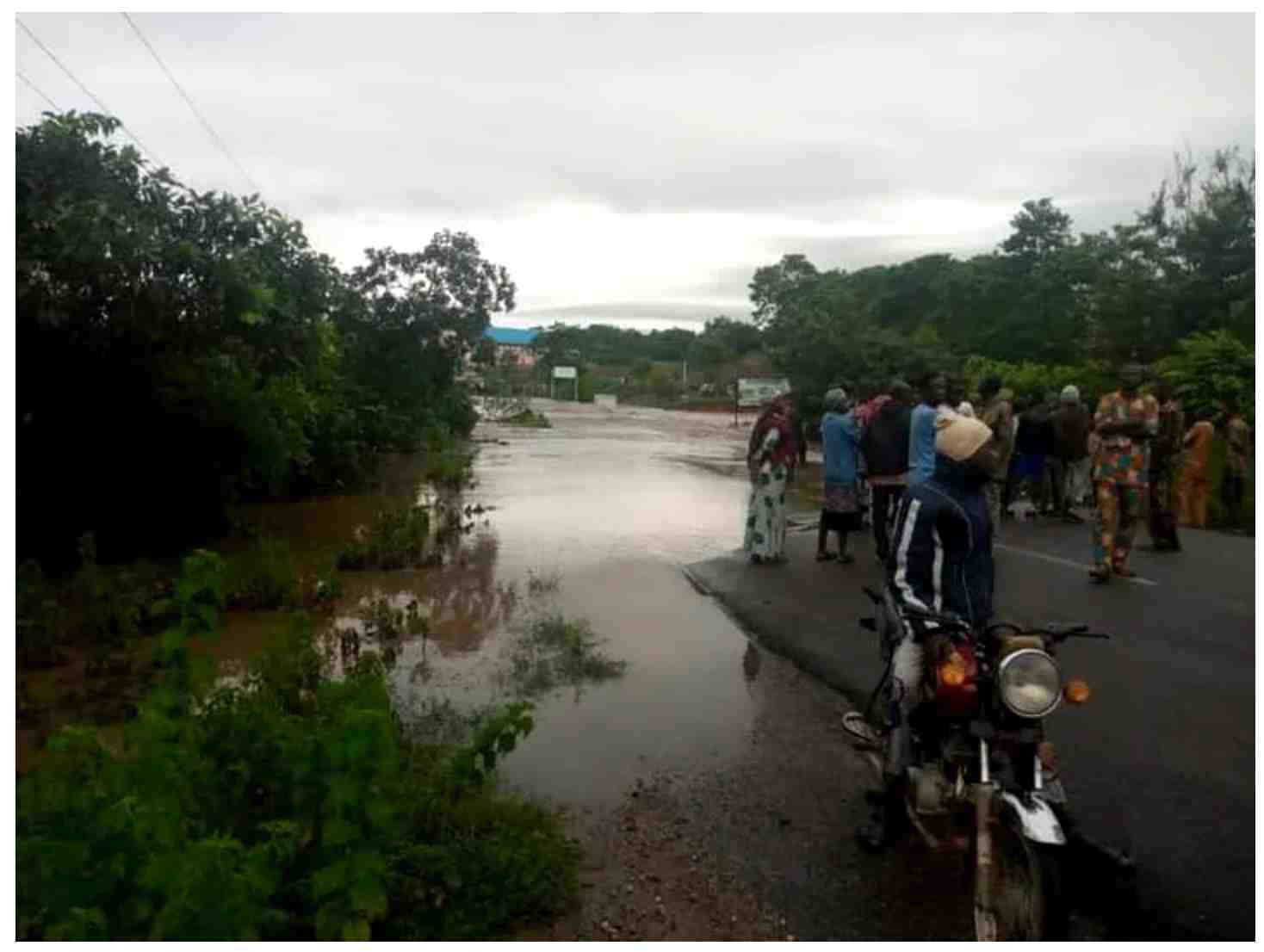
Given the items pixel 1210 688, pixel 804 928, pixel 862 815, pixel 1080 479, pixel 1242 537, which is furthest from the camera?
pixel 1080 479

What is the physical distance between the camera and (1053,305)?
34469mm

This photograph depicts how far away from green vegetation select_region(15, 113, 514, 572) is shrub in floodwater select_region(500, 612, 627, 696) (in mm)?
3950

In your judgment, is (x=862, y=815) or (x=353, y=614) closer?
(x=862, y=815)

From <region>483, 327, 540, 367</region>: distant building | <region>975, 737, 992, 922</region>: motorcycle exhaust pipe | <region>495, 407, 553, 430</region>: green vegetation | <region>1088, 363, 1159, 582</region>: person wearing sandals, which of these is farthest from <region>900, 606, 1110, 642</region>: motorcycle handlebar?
<region>483, 327, 540, 367</region>: distant building

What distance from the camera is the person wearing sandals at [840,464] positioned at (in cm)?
966

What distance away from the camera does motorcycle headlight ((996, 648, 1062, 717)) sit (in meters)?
3.29

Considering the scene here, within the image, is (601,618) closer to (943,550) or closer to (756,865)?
(756,865)

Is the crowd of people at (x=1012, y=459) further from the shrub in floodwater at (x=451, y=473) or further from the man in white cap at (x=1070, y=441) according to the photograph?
the shrub in floodwater at (x=451, y=473)

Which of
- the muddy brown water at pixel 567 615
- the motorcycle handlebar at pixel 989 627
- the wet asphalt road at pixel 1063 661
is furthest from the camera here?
the muddy brown water at pixel 567 615

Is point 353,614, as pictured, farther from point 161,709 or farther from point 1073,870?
point 1073,870

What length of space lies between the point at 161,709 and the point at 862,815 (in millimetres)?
2695

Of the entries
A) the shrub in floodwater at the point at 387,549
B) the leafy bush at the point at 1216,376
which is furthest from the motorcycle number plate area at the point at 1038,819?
the leafy bush at the point at 1216,376

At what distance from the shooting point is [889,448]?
9.29 meters

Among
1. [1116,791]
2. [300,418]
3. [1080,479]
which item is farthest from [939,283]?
[1116,791]
